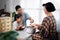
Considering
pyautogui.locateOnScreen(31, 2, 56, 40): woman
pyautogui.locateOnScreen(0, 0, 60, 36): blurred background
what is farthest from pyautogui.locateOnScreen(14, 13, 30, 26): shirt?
pyautogui.locateOnScreen(31, 2, 56, 40): woman

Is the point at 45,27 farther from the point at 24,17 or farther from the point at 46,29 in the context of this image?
the point at 24,17

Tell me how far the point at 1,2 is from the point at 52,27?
1.16 m

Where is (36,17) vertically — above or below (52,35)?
above

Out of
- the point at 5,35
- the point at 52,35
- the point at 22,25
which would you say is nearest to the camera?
the point at 5,35

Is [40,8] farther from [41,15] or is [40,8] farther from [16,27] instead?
[16,27]

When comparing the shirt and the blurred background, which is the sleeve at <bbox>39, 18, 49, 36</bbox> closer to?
the shirt

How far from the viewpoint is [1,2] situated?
3068 millimetres

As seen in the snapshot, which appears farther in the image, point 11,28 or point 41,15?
point 41,15

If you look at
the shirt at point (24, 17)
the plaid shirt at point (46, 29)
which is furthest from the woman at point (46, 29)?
the shirt at point (24, 17)

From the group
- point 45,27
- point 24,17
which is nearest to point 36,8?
point 24,17

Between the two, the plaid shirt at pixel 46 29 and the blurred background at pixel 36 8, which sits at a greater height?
the blurred background at pixel 36 8

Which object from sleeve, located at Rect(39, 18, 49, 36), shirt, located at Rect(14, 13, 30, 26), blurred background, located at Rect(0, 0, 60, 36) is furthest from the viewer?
blurred background, located at Rect(0, 0, 60, 36)

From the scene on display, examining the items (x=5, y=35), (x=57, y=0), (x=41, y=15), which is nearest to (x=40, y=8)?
(x=41, y=15)

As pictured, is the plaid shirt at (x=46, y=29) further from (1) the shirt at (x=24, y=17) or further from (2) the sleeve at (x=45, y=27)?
(1) the shirt at (x=24, y=17)
